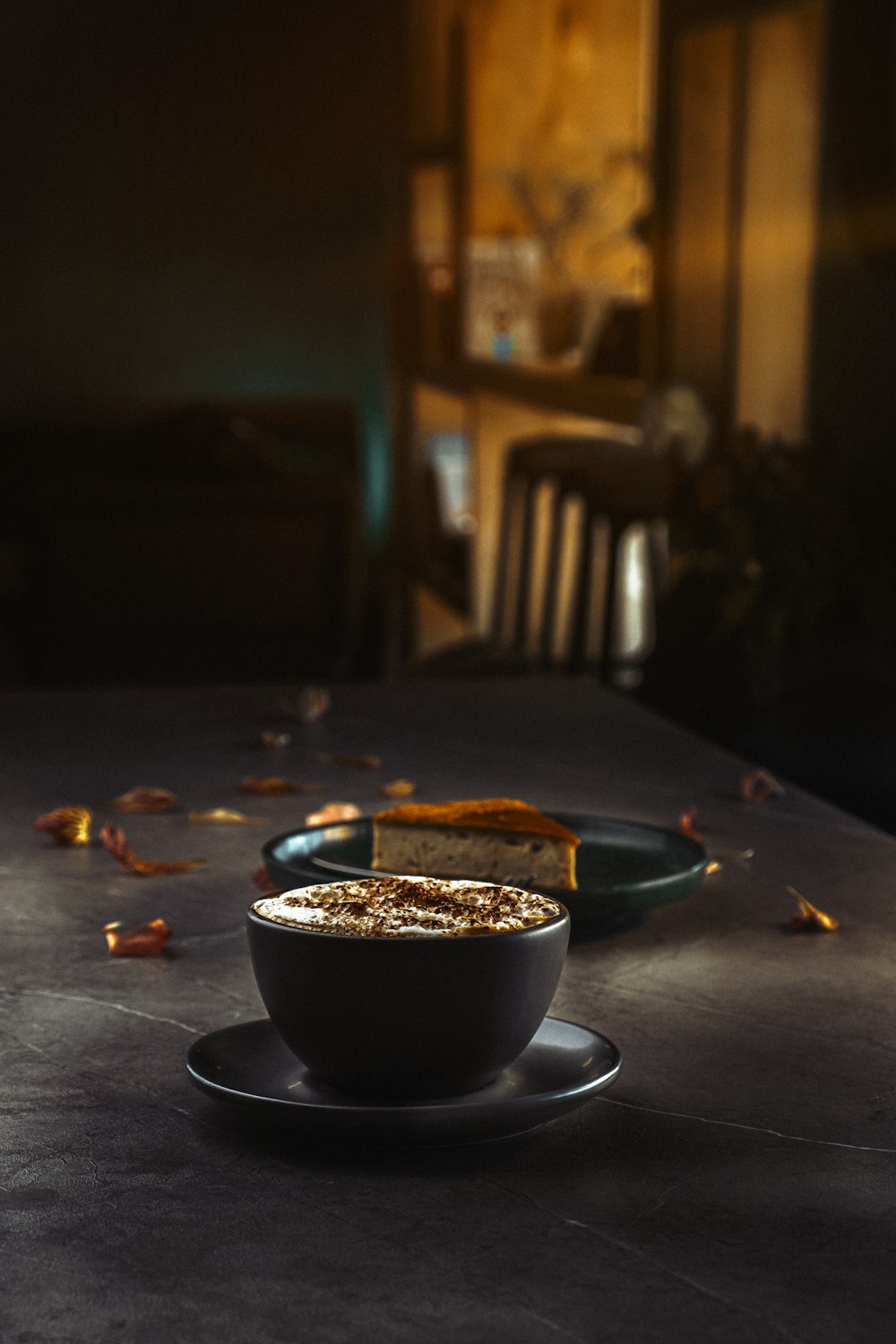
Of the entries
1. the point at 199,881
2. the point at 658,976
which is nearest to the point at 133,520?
the point at 199,881

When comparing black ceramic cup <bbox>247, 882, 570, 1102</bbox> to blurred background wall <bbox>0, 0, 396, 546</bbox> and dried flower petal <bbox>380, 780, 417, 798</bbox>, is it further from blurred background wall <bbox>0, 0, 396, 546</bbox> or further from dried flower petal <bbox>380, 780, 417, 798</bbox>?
blurred background wall <bbox>0, 0, 396, 546</bbox>

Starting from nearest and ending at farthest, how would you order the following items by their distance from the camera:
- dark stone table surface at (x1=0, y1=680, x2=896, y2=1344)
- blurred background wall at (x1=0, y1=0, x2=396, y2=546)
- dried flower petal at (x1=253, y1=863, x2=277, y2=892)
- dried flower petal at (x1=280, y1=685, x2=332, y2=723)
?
1. dark stone table surface at (x1=0, y1=680, x2=896, y2=1344)
2. dried flower petal at (x1=253, y1=863, x2=277, y2=892)
3. dried flower petal at (x1=280, y1=685, x2=332, y2=723)
4. blurred background wall at (x1=0, y1=0, x2=396, y2=546)

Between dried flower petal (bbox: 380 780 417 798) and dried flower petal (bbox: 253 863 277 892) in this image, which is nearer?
dried flower petal (bbox: 253 863 277 892)

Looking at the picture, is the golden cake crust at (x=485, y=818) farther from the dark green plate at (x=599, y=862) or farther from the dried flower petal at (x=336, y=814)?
the dried flower petal at (x=336, y=814)

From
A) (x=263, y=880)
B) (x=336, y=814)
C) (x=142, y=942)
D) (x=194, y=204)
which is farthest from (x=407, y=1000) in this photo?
(x=194, y=204)

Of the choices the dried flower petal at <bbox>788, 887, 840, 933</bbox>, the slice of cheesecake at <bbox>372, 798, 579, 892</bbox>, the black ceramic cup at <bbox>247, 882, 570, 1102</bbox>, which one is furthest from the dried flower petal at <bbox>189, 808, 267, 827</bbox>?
the black ceramic cup at <bbox>247, 882, 570, 1102</bbox>
